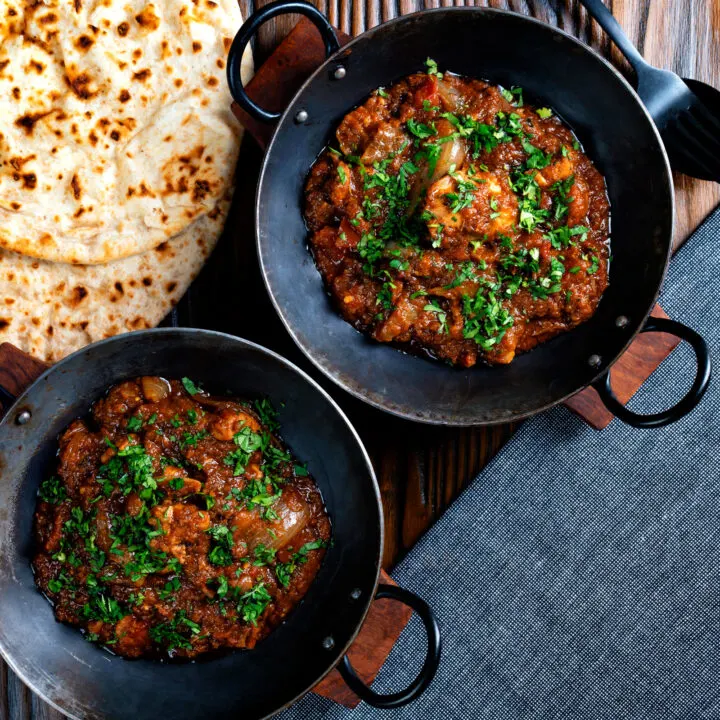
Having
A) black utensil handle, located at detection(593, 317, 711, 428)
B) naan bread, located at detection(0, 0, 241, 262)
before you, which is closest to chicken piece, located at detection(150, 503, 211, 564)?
naan bread, located at detection(0, 0, 241, 262)

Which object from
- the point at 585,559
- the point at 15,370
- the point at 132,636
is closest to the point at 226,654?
the point at 132,636

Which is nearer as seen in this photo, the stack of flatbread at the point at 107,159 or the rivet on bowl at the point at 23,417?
the rivet on bowl at the point at 23,417

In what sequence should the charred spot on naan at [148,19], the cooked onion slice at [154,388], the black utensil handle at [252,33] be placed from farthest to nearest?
the charred spot on naan at [148,19]
the cooked onion slice at [154,388]
the black utensil handle at [252,33]

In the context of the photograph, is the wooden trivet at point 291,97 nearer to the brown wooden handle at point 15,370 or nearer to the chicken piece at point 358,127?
the chicken piece at point 358,127

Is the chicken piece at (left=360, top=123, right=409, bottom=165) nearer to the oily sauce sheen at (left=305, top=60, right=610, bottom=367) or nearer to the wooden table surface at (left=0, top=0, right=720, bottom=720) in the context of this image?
the oily sauce sheen at (left=305, top=60, right=610, bottom=367)

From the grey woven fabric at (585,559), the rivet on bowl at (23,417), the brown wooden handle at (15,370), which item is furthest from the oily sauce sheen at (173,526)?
the grey woven fabric at (585,559)

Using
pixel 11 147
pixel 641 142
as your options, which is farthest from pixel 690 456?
pixel 11 147
